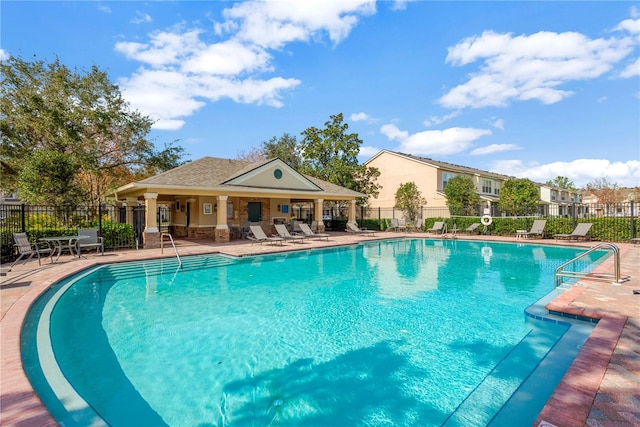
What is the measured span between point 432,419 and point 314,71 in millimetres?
18272

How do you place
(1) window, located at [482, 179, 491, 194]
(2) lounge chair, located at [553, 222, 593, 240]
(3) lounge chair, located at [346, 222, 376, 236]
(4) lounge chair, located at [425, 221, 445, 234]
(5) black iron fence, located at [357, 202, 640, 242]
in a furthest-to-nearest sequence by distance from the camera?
(1) window, located at [482, 179, 491, 194], (3) lounge chair, located at [346, 222, 376, 236], (4) lounge chair, located at [425, 221, 445, 234], (2) lounge chair, located at [553, 222, 593, 240], (5) black iron fence, located at [357, 202, 640, 242]

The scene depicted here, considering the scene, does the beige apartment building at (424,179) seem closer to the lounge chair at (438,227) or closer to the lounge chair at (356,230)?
the lounge chair at (438,227)

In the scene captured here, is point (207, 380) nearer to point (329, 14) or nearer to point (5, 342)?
point (5, 342)

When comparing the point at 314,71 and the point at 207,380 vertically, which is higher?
the point at 314,71

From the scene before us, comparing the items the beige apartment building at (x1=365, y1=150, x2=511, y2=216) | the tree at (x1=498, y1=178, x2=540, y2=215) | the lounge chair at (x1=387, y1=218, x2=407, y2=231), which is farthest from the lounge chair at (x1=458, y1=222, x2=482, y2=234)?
the tree at (x1=498, y1=178, x2=540, y2=215)

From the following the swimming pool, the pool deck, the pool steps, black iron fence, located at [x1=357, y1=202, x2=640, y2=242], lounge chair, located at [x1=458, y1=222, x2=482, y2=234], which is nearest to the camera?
the pool deck

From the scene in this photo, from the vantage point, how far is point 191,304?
734 centimetres

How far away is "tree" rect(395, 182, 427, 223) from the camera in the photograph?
29.6 meters

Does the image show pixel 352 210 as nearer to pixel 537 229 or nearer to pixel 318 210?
pixel 318 210

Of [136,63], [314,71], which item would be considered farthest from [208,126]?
[314,71]

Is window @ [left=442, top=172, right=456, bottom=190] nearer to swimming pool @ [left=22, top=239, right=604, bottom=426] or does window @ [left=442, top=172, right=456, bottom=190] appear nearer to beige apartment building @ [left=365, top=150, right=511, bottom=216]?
beige apartment building @ [left=365, top=150, right=511, bottom=216]

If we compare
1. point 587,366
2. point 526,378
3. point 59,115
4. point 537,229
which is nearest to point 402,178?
point 537,229

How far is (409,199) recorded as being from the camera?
29.7 metres

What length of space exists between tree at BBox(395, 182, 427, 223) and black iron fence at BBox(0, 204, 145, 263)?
21949 millimetres
